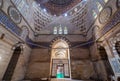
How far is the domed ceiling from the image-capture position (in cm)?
1350

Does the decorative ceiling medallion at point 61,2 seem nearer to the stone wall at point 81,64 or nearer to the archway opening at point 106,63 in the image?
the stone wall at point 81,64

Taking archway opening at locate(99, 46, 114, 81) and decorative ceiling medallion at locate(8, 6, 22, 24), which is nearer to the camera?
archway opening at locate(99, 46, 114, 81)

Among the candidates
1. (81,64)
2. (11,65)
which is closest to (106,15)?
(81,64)

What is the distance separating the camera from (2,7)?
5320 millimetres

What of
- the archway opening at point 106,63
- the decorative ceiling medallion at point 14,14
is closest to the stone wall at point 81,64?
the archway opening at point 106,63

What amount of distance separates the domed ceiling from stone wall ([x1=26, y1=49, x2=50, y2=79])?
753 centimetres

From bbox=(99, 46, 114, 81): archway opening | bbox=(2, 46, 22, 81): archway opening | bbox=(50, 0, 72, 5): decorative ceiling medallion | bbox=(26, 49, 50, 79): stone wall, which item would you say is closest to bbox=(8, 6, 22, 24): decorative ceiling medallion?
bbox=(2, 46, 22, 81): archway opening

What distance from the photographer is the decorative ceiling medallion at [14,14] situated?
6.28m

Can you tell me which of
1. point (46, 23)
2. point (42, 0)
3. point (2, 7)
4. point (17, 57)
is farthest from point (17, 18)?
point (42, 0)

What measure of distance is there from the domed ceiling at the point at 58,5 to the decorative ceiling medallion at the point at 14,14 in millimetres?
6638

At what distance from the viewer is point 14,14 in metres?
6.75

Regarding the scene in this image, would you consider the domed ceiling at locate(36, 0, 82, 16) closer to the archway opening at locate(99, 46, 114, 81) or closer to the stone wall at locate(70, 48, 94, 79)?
the stone wall at locate(70, 48, 94, 79)

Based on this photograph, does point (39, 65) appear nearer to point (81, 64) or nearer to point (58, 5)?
point (81, 64)

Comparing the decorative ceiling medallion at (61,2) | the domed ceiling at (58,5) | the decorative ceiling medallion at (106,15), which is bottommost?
the decorative ceiling medallion at (106,15)
